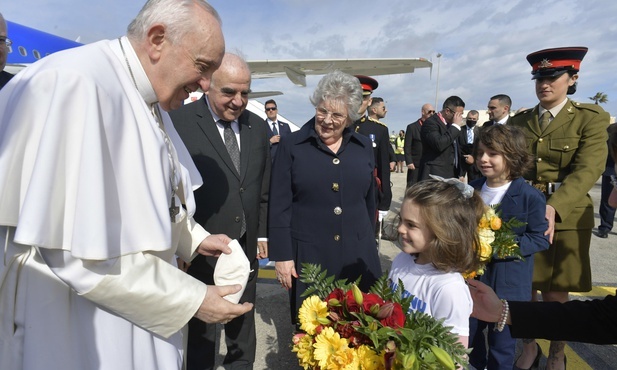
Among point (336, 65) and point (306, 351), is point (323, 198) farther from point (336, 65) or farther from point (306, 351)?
point (336, 65)

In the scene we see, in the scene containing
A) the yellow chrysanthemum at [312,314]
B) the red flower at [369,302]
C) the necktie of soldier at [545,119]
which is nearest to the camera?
the red flower at [369,302]

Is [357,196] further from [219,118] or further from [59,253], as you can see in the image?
[59,253]

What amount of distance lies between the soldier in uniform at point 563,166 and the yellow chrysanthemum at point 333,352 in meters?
2.12

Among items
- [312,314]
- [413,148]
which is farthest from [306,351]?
[413,148]

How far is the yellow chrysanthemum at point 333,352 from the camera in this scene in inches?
49.0

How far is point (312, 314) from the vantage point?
4.59 feet

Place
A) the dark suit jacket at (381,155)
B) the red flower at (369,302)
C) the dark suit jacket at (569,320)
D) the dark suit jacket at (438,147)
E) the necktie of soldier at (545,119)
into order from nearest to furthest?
the red flower at (369,302)
the dark suit jacket at (569,320)
the necktie of soldier at (545,119)
the dark suit jacket at (381,155)
the dark suit jacket at (438,147)

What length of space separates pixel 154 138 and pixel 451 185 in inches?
57.0

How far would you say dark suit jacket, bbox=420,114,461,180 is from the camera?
5.86 m

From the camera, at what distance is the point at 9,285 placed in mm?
1167

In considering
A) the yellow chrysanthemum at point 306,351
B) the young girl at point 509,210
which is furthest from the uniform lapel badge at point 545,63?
the yellow chrysanthemum at point 306,351

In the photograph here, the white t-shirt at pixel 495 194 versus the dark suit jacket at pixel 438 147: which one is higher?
the dark suit jacket at pixel 438 147

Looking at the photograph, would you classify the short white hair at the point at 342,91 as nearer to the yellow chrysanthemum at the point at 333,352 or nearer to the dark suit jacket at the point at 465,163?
the yellow chrysanthemum at the point at 333,352

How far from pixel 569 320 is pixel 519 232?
3.09 feet
